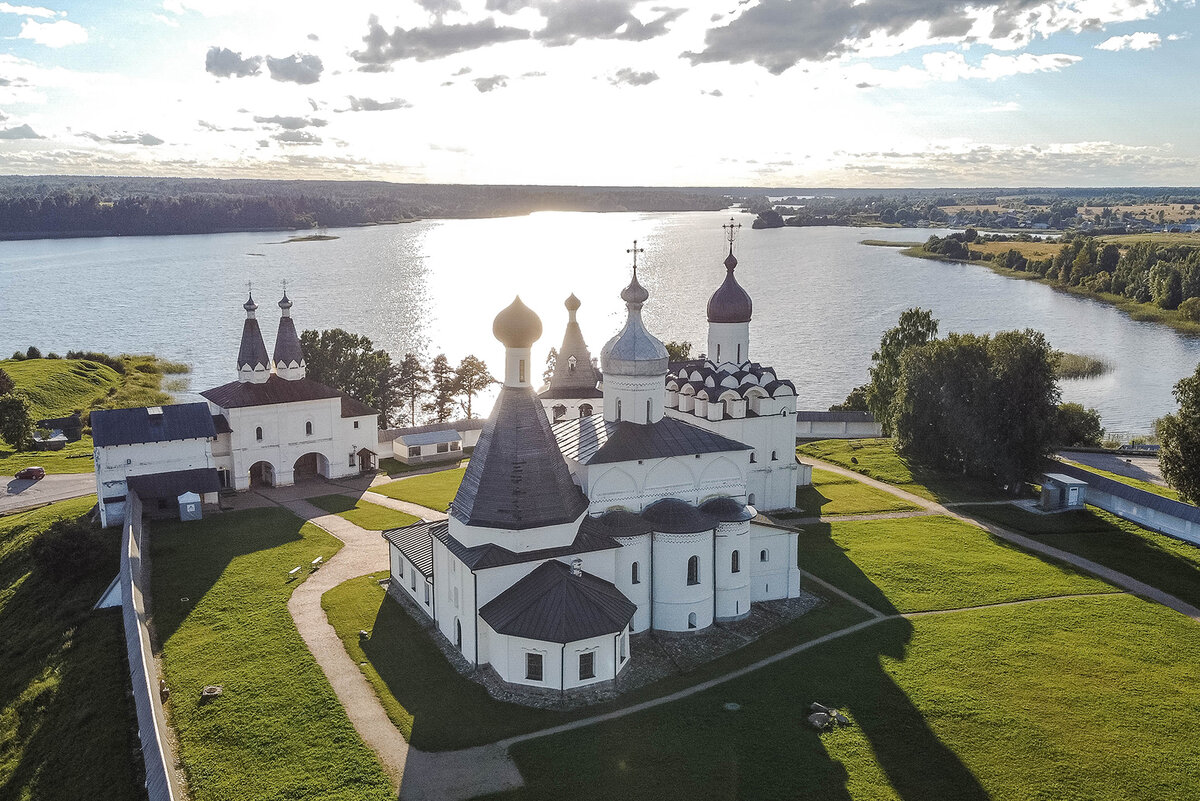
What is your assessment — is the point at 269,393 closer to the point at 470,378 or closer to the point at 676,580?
the point at 470,378

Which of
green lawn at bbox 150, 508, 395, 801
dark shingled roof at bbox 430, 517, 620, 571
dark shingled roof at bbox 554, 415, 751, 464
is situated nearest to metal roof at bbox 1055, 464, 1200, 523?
dark shingled roof at bbox 554, 415, 751, 464

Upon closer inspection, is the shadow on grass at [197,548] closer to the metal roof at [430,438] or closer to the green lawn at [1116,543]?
the metal roof at [430,438]

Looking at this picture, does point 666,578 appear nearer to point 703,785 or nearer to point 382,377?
point 703,785

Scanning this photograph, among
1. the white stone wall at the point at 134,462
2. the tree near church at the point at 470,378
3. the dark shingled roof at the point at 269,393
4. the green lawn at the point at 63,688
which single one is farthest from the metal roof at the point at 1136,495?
the white stone wall at the point at 134,462

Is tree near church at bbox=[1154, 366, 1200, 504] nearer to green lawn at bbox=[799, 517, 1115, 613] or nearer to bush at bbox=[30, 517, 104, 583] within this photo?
green lawn at bbox=[799, 517, 1115, 613]

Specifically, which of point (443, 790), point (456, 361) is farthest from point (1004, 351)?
point (456, 361)

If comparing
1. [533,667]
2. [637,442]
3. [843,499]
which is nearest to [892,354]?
[843,499]
